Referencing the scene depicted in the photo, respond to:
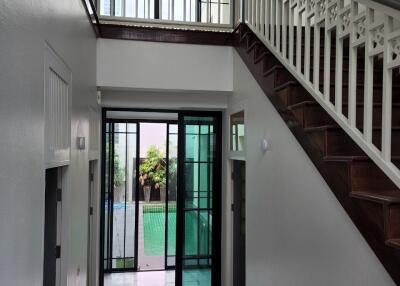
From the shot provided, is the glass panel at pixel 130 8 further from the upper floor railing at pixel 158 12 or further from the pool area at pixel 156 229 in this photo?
the pool area at pixel 156 229

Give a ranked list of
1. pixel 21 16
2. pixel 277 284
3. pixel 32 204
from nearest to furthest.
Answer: pixel 21 16 → pixel 32 204 → pixel 277 284

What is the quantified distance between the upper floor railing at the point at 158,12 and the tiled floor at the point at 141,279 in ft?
12.9

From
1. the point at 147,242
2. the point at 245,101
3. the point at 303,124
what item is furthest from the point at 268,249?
the point at 147,242

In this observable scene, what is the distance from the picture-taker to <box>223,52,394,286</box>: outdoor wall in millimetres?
1871

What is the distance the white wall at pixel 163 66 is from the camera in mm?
3883

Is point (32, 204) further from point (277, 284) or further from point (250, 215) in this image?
point (250, 215)

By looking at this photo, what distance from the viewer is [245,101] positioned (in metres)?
3.72

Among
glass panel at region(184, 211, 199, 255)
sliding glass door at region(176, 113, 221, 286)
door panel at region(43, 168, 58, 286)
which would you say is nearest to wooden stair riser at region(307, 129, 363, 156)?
door panel at region(43, 168, 58, 286)

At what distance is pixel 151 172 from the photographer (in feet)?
25.1

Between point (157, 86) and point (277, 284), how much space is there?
2.29 meters

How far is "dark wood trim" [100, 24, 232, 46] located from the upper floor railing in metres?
0.13

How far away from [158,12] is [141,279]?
413 cm

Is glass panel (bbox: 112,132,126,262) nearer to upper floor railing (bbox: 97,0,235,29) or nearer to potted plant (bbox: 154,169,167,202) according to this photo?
potted plant (bbox: 154,169,167,202)

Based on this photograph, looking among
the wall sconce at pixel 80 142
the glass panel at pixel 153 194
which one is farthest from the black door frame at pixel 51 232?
the glass panel at pixel 153 194
